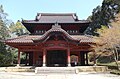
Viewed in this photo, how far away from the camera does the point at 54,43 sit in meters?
23.2

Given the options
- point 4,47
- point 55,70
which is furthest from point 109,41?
point 4,47

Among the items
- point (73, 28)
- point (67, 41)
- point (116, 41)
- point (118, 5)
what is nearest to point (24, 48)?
point (67, 41)

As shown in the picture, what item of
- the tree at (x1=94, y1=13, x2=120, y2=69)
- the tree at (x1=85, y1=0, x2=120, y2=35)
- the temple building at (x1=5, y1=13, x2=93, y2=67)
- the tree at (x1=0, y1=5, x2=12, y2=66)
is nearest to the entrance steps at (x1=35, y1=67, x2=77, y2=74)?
the temple building at (x1=5, y1=13, x2=93, y2=67)

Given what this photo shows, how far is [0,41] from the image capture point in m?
33.1

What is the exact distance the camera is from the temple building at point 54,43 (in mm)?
22562

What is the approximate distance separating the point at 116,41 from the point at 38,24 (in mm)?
12859

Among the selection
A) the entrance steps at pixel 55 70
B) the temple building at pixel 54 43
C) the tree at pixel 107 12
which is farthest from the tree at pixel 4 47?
the tree at pixel 107 12

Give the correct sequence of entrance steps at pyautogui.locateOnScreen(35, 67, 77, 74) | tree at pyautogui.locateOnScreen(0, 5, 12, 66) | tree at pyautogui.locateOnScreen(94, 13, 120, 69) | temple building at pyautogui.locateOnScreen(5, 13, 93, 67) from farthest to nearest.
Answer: tree at pyautogui.locateOnScreen(0, 5, 12, 66)
temple building at pyautogui.locateOnScreen(5, 13, 93, 67)
entrance steps at pyautogui.locateOnScreen(35, 67, 77, 74)
tree at pyautogui.locateOnScreen(94, 13, 120, 69)

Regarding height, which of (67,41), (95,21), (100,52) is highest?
(95,21)

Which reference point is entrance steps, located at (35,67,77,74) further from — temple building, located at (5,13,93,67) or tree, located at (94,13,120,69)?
tree, located at (94,13,120,69)

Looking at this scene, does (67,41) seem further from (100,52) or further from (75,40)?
(100,52)

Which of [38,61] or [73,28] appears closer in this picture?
[38,61]

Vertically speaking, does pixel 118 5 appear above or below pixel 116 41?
above

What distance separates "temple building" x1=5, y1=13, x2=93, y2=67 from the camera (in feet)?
74.0
